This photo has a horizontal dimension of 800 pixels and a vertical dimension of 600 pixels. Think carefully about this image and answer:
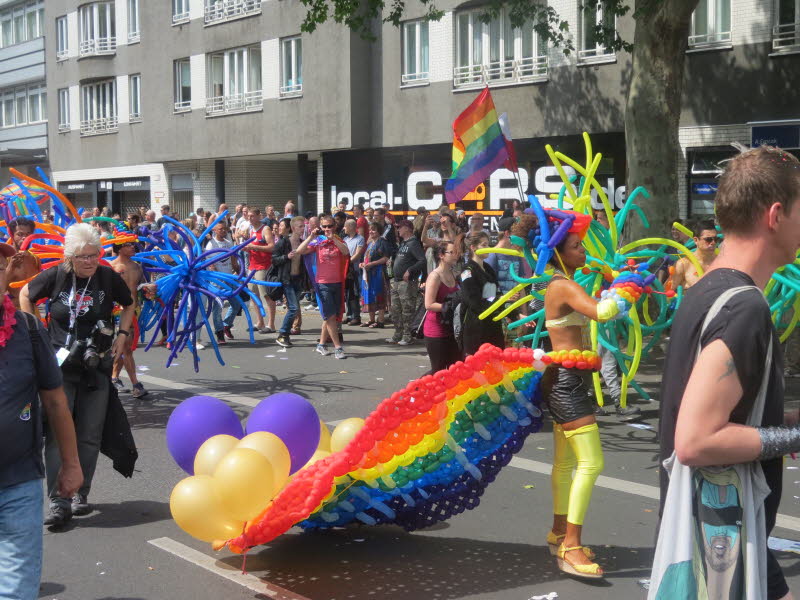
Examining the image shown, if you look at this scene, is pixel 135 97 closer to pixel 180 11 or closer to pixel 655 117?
pixel 180 11

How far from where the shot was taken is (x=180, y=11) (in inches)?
1271

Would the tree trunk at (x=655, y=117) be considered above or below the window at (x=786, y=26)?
below

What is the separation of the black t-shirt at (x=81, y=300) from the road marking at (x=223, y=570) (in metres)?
1.52

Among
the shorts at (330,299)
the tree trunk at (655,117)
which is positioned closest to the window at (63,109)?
the shorts at (330,299)

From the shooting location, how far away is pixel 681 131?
63.6 feet

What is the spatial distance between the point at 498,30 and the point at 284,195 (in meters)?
11.4

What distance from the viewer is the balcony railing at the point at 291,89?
2792 cm

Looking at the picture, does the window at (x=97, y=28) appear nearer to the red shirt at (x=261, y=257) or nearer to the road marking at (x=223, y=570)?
the red shirt at (x=261, y=257)

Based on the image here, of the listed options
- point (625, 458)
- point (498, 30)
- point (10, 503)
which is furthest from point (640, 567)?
point (498, 30)

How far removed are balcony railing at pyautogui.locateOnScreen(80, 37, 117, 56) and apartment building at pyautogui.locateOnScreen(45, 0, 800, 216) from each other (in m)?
0.09

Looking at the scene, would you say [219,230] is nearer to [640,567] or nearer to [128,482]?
[128,482]

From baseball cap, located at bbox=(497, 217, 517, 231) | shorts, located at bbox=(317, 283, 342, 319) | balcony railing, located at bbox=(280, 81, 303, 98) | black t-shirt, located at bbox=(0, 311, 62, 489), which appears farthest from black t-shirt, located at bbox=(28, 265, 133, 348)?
balcony railing, located at bbox=(280, 81, 303, 98)

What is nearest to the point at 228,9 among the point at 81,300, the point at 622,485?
the point at 81,300

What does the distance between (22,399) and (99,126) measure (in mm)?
35511
